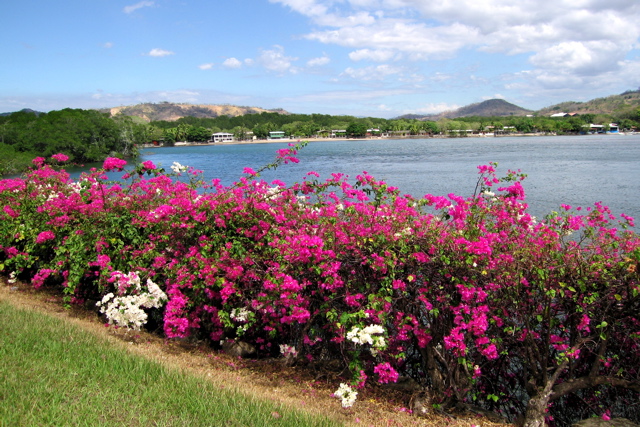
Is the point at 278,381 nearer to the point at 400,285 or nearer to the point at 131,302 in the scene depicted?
the point at 400,285

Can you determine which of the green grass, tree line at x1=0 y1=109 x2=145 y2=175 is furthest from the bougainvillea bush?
tree line at x1=0 y1=109 x2=145 y2=175

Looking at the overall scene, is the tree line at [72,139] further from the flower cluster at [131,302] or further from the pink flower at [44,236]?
the flower cluster at [131,302]

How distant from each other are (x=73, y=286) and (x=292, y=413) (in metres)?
5.07

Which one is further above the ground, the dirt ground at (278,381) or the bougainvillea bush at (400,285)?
the bougainvillea bush at (400,285)

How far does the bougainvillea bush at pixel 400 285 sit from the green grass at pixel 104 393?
1248mm

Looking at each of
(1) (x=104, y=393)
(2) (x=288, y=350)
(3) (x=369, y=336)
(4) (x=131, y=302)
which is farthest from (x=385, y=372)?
(4) (x=131, y=302)

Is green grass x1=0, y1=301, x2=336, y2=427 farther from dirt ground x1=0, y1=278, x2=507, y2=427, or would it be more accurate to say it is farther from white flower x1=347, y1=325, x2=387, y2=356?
white flower x1=347, y1=325, x2=387, y2=356

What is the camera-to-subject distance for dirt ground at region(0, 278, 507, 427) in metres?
5.28

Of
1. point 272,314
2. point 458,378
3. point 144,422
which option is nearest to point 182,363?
point 272,314

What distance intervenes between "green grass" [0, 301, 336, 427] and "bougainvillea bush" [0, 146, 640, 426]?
A: 49.1 inches

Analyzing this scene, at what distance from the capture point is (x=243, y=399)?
14.9 ft

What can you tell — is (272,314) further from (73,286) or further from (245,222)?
(73,286)

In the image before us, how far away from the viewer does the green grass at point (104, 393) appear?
12.8 feet

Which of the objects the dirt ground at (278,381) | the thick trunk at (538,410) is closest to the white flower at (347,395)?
the dirt ground at (278,381)
